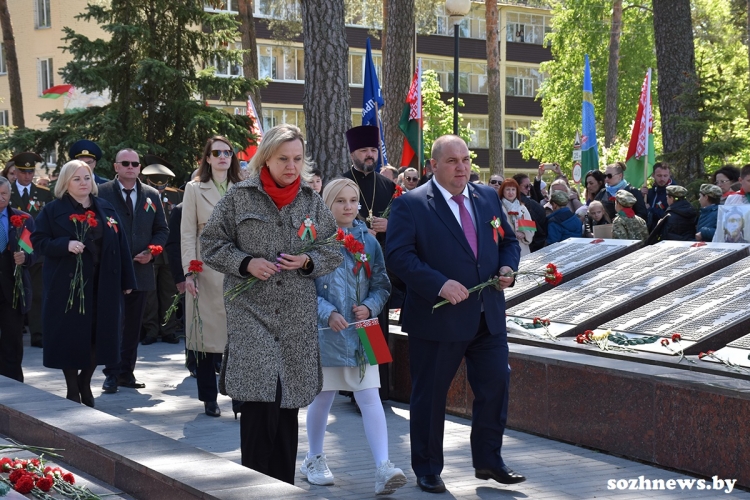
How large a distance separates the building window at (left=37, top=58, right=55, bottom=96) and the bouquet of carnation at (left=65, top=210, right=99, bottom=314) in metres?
45.4

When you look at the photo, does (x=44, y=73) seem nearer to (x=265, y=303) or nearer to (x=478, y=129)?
(x=478, y=129)

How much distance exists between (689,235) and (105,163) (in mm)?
11617

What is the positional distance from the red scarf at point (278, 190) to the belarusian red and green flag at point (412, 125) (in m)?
14.2

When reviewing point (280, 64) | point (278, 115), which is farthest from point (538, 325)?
point (280, 64)

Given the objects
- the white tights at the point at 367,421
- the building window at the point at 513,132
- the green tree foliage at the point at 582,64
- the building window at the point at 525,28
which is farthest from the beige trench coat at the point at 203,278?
the building window at the point at 513,132

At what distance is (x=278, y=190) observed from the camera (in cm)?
555

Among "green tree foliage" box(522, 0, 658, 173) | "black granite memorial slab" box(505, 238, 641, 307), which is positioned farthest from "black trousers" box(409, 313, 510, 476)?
"green tree foliage" box(522, 0, 658, 173)

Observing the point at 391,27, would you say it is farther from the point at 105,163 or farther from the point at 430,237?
the point at 430,237

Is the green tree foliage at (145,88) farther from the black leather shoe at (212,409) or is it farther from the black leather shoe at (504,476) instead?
the black leather shoe at (504,476)

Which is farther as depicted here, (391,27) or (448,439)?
(391,27)

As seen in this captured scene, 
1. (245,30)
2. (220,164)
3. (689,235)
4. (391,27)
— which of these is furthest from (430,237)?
(245,30)

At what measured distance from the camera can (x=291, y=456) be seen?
18.7ft

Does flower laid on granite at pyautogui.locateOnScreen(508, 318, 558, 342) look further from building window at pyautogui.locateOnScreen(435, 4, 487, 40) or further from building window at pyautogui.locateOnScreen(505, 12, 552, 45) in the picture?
building window at pyautogui.locateOnScreen(505, 12, 552, 45)

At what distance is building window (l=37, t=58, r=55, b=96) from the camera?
51844 mm
